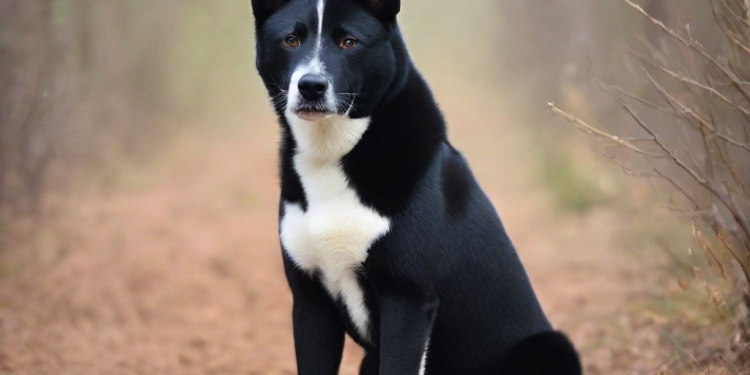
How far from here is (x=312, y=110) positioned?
2641mm

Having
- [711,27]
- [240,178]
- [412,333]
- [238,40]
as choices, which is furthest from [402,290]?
[238,40]

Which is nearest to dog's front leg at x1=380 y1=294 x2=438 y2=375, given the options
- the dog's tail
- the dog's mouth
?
the dog's tail

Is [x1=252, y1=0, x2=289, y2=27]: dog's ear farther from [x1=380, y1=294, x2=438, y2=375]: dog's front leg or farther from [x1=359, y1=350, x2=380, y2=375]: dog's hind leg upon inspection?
[x1=359, y1=350, x2=380, y2=375]: dog's hind leg

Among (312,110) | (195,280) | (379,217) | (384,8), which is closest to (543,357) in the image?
(379,217)

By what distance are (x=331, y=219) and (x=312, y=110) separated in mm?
338

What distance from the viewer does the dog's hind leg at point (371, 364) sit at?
299 centimetres

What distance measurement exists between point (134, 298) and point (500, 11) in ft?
23.6

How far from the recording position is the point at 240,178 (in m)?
9.05

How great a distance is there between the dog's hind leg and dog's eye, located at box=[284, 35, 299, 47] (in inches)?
41.1

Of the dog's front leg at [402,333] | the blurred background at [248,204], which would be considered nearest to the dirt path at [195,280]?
the blurred background at [248,204]

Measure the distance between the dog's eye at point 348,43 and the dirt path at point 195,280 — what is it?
241 centimetres

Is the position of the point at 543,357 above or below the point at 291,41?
below

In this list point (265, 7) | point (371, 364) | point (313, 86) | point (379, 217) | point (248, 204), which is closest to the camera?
point (313, 86)

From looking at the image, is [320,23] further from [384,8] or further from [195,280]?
[195,280]
